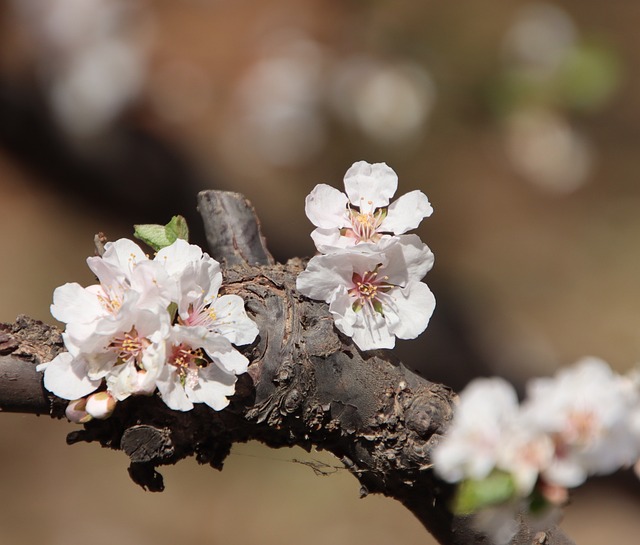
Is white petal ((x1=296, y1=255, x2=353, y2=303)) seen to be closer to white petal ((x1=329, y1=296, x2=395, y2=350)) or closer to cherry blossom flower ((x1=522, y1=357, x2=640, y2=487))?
white petal ((x1=329, y1=296, x2=395, y2=350))

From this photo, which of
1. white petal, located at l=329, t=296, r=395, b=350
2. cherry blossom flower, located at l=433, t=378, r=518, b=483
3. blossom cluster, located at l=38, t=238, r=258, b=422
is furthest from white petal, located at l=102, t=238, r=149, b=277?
cherry blossom flower, located at l=433, t=378, r=518, b=483

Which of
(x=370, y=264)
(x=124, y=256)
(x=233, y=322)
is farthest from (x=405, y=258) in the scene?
(x=124, y=256)

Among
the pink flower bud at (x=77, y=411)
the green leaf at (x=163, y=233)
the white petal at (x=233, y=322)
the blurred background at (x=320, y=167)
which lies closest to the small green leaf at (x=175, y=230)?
the green leaf at (x=163, y=233)

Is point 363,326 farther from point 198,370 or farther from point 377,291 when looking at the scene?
point 198,370

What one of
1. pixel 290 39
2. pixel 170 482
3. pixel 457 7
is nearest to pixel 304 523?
pixel 170 482

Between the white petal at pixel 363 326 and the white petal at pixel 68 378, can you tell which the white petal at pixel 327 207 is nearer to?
the white petal at pixel 363 326

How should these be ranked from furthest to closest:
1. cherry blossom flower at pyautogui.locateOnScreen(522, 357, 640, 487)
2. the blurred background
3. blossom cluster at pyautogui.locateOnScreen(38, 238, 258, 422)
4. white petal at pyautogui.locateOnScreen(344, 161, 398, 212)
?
the blurred background
white petal at pyautogui.locateOnScreen(344, 161, 398, 212)
blossom cluster at pyautogui.locateOnScreen(38, 238, 258, 422)
cherry blossom flower at pyautogui.locateOnScreen(522, 357, 640, 487)
